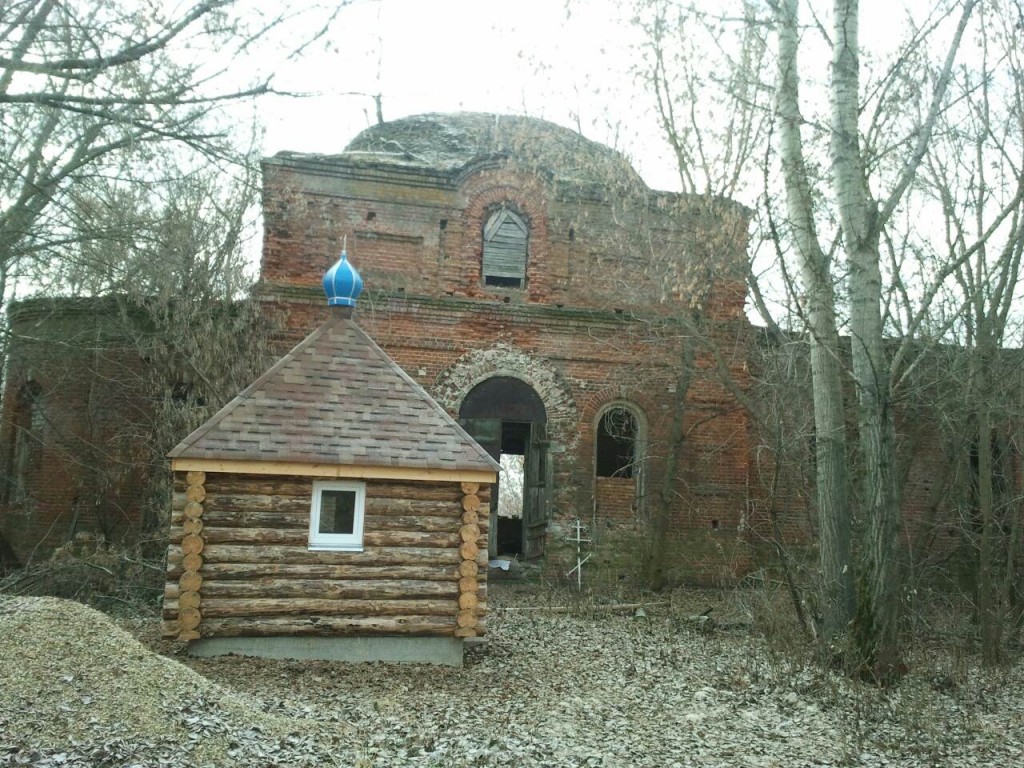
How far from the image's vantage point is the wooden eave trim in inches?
379

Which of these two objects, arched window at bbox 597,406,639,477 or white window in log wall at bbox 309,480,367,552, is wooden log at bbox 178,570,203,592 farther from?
arched window at bbox 597,406,639,477

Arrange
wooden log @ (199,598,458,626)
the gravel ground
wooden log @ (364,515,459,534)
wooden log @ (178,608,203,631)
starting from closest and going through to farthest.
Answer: the gravel ground < wooden log @ (178,608,203,631) < wooden log @ (199,598,458,626) < wooden log @ (364,515,459,534)

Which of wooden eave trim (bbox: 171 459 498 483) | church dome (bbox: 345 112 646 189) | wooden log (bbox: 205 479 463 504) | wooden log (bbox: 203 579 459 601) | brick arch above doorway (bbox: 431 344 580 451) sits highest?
church dome (bbox: 345 112 646 189)

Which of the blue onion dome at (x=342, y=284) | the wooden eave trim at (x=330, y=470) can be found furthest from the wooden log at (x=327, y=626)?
the blue onion dome at (x=342, y=284)

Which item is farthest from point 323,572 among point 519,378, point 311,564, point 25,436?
point 25,436

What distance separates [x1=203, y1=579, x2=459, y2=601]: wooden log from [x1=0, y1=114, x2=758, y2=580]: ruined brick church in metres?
7.91

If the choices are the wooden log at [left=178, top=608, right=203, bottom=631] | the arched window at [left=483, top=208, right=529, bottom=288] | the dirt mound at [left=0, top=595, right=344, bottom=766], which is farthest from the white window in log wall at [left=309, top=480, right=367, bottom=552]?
the arched window at [left=483, top=208, right=529, bottom=288]

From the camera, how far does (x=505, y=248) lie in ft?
61.9

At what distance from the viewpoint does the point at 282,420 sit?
1016cm

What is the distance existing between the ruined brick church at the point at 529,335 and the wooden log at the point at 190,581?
828 cm

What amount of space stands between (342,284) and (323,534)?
10.2 ft

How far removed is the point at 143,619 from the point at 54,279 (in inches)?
290

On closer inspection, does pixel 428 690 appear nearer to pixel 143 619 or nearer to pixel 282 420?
pixel 282 420

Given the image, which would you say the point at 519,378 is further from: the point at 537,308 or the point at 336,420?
the point at 336,420
